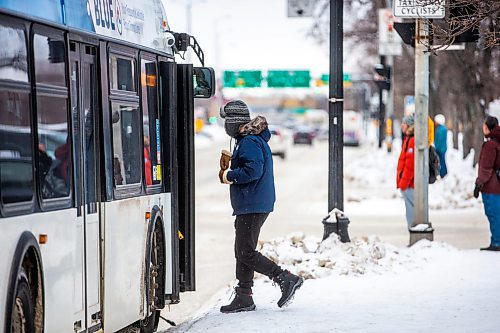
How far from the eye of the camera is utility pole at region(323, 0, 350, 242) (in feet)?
46.0

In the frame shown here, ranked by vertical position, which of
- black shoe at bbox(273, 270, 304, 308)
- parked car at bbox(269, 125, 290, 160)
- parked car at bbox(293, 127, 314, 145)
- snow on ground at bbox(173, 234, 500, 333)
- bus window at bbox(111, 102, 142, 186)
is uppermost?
bus window at bbox(111, 102, 142, 186)

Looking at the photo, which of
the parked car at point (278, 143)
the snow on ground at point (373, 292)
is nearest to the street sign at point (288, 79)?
the parked car at point (278, 143)

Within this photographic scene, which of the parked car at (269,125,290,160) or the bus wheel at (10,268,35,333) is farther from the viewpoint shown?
the parked car at (269,125,290,160)

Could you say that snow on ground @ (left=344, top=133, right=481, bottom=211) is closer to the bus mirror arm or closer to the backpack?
the backpack

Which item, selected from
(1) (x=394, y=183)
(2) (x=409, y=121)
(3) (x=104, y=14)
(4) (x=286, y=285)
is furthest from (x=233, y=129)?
(1) (x=394, y=183)

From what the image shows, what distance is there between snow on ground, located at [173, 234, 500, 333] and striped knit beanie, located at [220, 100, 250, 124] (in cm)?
163

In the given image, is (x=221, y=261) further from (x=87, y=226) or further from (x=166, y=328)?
(x=87, y=226)

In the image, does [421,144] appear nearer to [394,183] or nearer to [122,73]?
[122,73]

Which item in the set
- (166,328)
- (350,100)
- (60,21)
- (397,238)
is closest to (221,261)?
(397,238)

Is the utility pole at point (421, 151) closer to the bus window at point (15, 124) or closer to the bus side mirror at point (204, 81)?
the bus side mirror at point (204, 81)

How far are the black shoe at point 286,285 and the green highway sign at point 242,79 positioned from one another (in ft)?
247

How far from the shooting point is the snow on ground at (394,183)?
25.2 meters

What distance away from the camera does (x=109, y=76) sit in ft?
28.5

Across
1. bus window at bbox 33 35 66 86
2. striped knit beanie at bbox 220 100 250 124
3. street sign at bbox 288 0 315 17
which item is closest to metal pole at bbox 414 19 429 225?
street sign at bbox 288 0 315 17
